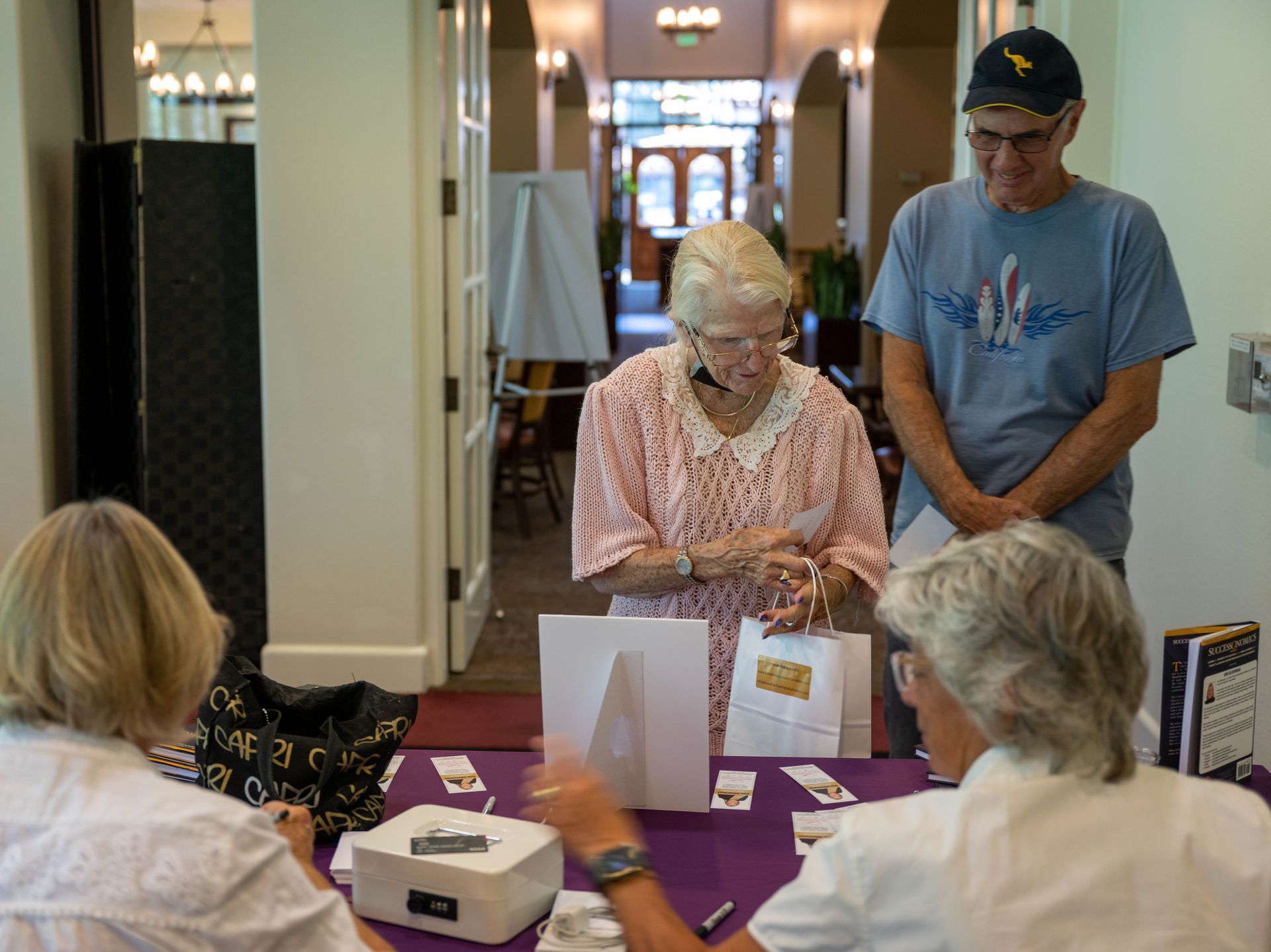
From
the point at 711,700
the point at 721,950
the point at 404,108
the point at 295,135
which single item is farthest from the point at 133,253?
the point at 721,950

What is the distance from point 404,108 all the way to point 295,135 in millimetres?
387

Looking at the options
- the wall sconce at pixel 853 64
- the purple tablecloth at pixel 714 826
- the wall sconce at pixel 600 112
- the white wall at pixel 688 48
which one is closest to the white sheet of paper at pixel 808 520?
the purple tablecloth at pixel 714 826

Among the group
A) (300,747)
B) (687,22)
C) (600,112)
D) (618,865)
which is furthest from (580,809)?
(687,22)

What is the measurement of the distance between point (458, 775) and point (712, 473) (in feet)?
2.31

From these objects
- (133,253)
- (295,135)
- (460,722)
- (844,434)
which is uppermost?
(295,135)

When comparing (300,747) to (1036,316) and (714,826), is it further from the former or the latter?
(1036,316)

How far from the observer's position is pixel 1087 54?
151 inches

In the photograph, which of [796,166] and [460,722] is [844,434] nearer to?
Result: [460,722]

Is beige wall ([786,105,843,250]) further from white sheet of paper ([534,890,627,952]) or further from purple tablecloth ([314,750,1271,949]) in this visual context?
white sheet of paper ([534,890,627,952])

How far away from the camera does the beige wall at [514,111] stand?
9938mm

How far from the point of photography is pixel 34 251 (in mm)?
4258

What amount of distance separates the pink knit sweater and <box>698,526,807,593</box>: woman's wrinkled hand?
86 millimetres

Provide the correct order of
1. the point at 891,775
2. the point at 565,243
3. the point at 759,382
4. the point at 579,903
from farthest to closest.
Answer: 1. the point at 565,243
2. the point at 759,382
3. the point at 891,775
4. the point at 579,903

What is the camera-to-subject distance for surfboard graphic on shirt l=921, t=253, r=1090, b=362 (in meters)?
2.43
